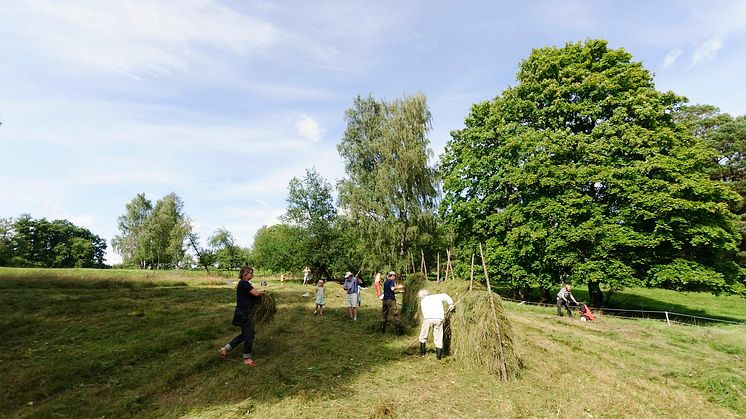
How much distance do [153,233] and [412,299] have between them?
187 ft

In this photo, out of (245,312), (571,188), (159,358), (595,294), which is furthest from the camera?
(595,294)

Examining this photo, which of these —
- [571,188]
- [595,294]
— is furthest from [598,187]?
[595,294]

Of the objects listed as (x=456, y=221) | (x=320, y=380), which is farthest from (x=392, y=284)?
(x=456, y=221)

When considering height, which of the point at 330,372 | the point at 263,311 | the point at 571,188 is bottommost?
the point at 330,372

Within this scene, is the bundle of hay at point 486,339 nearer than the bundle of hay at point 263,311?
Yes

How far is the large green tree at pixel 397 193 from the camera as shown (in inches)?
1138

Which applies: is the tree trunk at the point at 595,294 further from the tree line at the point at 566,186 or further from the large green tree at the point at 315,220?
the large green tree at the point at 315,220

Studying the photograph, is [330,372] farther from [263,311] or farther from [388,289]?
[388,289]

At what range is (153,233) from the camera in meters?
57.4

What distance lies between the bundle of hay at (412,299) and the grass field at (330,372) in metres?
1.30

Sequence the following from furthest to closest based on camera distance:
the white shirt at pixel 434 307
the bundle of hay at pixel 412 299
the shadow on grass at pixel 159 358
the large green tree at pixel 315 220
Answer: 1. the large green tree at pixel 315 220
2. the bundle of hay at pixel 412 299
3. the white shirt at pixel 434 307
4. the shadow on grass at pixel 159 358

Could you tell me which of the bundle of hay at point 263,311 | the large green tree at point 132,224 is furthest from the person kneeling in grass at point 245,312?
the large green tree at point 132,224

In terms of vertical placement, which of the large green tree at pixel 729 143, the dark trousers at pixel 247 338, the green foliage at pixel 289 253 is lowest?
the dark trousers at pixel 247 338

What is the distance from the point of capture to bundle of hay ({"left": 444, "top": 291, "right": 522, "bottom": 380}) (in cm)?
782
